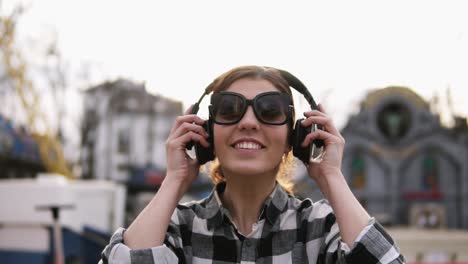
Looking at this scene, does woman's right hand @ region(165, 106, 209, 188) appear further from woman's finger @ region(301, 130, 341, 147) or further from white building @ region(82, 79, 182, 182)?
white building @ region(82, 79, 182, 182)

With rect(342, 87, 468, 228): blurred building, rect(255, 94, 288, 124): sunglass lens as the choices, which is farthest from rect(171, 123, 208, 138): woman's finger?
rect(342, 87, 468, 228): blurred building

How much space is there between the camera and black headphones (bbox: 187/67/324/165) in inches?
74.9

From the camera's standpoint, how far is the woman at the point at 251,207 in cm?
178

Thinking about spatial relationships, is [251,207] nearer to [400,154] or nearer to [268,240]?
[268,240]

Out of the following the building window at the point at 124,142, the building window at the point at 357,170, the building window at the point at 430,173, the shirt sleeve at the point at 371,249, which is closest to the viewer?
the shirt sleeve at the point at 371,249

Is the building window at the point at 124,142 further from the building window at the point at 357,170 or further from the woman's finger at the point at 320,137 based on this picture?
the woman's finger at the point at 320,137

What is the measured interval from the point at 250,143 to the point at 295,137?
0.55 ft

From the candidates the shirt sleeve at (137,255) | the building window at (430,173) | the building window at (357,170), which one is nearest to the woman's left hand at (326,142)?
the shirt sleeve at (137,255)

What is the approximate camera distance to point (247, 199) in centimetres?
191

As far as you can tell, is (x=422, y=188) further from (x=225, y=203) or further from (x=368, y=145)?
(x=225, y=203)

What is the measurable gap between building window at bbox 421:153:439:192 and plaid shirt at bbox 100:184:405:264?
33.8 metres

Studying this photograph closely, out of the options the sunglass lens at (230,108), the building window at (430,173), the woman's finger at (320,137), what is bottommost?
the building window at (430,173)

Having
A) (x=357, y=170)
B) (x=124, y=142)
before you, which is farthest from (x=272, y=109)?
(x=124, y=142)

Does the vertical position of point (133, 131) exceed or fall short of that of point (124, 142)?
it exceeds it
